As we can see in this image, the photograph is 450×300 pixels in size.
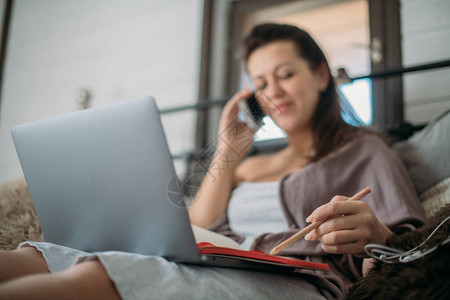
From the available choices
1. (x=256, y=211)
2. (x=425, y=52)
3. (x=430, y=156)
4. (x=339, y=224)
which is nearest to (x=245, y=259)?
(x=339, y=224)

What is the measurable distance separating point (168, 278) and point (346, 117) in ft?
2.93

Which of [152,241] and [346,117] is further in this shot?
[346,117]

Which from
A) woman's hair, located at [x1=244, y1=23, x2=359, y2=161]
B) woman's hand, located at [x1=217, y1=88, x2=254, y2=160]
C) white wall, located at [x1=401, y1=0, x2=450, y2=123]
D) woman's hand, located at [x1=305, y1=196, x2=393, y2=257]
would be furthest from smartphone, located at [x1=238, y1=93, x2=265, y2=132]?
white wall, located at [x1=401, y1=0, x2=450, y2=123]

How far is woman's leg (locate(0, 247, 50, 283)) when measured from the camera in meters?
0.55

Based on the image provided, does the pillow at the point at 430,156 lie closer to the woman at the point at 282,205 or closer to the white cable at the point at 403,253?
the woman at the point at 282,205

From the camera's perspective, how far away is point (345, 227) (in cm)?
60

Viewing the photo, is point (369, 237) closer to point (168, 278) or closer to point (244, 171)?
point (168, 278)

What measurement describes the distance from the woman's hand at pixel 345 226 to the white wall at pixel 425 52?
3.17 ft

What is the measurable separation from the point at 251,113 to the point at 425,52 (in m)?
0.81

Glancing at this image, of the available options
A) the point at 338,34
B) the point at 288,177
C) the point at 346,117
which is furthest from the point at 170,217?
the point at 338,34

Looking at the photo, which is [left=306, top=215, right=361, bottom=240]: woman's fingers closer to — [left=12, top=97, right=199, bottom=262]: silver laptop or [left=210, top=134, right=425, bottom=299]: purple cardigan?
[left=210, top=134, right=425, bottom=299]: purple cardigan

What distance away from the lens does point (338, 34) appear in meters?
1.76

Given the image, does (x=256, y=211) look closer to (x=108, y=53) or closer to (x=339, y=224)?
(x=339, y=224)

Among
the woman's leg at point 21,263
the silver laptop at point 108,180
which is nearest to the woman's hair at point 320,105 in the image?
the silver laptop at point 108,180
